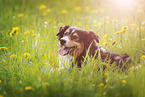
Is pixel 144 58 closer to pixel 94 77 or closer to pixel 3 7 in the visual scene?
pixel 94 77

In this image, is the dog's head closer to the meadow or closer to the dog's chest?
the dog's chest

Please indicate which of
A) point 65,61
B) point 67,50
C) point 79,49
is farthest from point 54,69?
point 79,49

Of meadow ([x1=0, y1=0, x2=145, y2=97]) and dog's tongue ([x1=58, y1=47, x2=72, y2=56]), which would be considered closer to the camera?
meadow ([x1=0, y1=0, x2=145, y2=97])

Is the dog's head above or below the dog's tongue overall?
above

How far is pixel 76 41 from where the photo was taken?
371cm

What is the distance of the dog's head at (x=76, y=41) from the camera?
3.65 meters

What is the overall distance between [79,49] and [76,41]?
0.16 metres

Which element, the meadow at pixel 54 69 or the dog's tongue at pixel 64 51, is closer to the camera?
the meadow at pixel 54 69

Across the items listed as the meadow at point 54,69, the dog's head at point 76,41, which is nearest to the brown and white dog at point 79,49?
the dog's head at point 76,41

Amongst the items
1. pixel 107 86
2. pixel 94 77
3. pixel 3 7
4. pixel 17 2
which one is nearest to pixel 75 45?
pixel 94 77

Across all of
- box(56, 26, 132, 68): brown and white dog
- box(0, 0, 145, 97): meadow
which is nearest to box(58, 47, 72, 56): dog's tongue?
box(56, 26, 132, 68): brown and white dog

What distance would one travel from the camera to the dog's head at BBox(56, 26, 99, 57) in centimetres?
365

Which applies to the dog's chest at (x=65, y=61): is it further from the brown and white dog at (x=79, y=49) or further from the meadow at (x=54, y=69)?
the meadow at (x=54, y=69)

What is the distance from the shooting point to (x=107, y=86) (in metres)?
2.79
